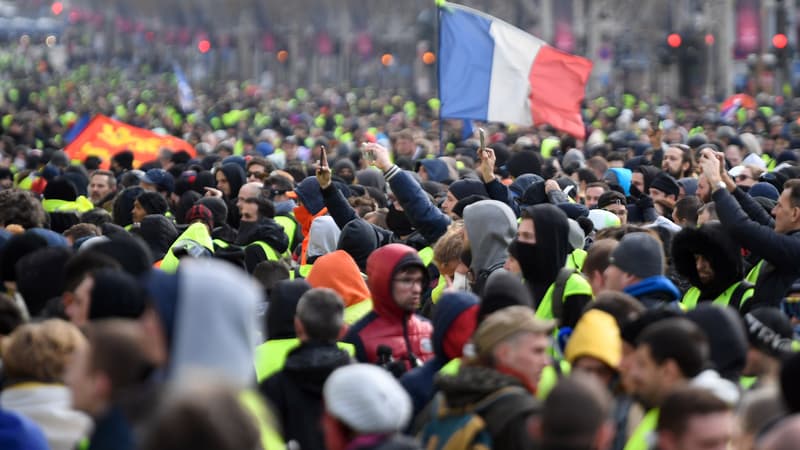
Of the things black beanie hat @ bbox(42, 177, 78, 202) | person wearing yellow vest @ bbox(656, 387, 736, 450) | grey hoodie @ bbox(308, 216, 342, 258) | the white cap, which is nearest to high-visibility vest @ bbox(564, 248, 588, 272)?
grey hoodie @ bbox(308, 216, 342, 258)

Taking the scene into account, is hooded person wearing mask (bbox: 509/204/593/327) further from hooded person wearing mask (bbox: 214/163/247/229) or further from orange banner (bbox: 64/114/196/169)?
orange banner (bbox: 64/114/196/169)

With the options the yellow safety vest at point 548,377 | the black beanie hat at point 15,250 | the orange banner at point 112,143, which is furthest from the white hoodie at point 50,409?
the orange banner at point 112,143

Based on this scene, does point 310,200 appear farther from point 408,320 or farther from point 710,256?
point 408,320

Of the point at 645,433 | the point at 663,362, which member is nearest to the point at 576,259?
the point at 663,362

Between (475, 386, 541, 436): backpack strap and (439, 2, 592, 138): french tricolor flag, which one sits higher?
(475, 386, 541, 436): backpack strap

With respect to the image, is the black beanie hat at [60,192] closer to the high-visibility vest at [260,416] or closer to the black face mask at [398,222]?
the black face mask at [398,222]

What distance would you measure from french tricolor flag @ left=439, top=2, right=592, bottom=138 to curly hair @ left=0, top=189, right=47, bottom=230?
21.3 feet

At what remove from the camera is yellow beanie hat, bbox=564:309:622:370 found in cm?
614

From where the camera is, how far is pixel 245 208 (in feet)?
37.6

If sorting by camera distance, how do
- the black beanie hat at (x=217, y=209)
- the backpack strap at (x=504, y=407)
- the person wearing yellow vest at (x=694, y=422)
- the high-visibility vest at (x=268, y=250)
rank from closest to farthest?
the person wearing yellow vest at (x=694, y=422), the backpack strap at (x=504, y=407), the high-visibility vest at (x=268, y=250), the black beanie hat at (x=217, y=209)

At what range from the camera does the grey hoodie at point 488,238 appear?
29.0 ft

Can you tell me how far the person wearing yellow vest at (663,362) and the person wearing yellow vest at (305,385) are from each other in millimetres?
1378

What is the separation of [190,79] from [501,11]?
22.7m

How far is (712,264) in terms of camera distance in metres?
8.50
